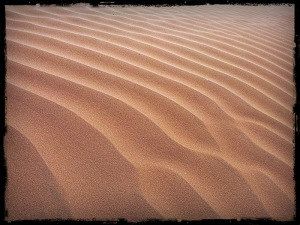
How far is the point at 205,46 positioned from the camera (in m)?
1.92

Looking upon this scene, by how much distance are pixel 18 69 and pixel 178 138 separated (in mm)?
908

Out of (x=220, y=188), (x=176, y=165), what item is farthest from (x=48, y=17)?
(x=220, y=188)

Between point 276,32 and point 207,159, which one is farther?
point 276,32

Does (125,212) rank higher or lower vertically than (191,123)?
lower

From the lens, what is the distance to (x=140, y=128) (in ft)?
4.00

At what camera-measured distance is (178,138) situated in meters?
1.21

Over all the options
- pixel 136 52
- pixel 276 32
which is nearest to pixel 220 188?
pixel 136 52

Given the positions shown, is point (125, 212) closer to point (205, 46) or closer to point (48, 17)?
point (205, 46)

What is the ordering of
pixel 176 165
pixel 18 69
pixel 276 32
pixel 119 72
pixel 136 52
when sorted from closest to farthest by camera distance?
1. pixel 176 165
2. pixel 18 69
3. pixel 119 72
4. pixel 136 52
5. pixel 276 32

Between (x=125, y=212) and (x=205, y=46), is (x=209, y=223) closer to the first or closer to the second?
(x=125, y=212)

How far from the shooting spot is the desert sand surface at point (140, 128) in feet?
3.35

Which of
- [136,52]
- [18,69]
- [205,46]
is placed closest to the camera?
[18,69]

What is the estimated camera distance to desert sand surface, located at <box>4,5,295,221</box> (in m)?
1.02

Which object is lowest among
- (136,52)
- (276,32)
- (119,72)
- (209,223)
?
(209,223)
